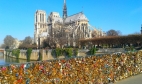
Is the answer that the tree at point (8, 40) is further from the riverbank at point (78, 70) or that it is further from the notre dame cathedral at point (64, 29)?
the riverbank at point (78, 70)

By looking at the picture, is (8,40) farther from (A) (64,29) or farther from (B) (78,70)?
(B) (78,70)

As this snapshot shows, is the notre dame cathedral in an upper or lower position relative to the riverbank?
upper

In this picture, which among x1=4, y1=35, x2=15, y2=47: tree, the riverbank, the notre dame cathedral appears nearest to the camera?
the riverbank

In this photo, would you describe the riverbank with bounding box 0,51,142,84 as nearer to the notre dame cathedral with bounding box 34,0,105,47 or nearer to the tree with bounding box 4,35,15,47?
the notre dame cathedral with bounding box 34,0,105,47

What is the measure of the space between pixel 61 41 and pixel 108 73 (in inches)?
2126

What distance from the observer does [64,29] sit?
71.9 m

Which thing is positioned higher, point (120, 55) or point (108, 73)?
point (120, 55)

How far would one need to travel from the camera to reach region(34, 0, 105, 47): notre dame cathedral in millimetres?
66375

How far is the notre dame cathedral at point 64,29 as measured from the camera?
2613 inches

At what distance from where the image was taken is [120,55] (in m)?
9.13

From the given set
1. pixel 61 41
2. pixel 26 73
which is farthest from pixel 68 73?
pixel 61 41

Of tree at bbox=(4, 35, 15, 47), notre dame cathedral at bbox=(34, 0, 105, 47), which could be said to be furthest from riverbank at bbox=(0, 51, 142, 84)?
tree at bbox=(4, 35, 15, 47)

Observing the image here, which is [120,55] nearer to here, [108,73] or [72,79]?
[108,73]

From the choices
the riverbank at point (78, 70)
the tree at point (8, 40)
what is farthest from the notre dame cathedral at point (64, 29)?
the riverbank at point (78, 70)
